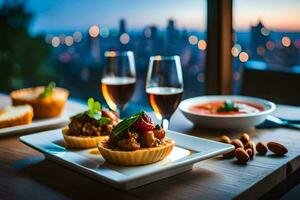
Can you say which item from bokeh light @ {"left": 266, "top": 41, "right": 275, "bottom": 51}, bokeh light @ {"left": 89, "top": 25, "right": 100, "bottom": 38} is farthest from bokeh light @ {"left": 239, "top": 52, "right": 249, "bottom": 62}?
bokeh light @ {"left": 89, "top": 25, "right": 100, "bottom": 38}

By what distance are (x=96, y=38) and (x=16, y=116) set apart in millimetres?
1669

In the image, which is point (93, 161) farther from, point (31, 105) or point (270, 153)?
point (31, 105)

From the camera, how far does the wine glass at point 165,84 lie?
1447mm

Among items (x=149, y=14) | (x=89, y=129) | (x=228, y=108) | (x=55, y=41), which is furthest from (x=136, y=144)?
(x=55, y=41)

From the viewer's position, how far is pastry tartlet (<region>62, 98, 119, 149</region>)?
131cm

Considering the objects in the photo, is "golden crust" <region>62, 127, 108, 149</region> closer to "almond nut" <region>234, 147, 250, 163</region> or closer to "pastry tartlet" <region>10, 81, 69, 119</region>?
"almond nut" <region>234, 147, 250, 163</region>

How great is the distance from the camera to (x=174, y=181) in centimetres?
110

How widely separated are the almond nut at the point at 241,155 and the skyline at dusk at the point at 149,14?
4.09ft

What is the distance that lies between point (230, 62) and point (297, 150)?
1104 mm

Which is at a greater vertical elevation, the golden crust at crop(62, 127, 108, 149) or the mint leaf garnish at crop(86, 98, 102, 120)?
the mint leaf garnish at crop(86, 98, 102, 120)

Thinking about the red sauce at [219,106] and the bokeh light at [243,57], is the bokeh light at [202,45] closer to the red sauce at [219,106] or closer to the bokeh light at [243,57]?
the bokeh light at [243,57]

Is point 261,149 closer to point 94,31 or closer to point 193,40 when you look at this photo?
point 193,40

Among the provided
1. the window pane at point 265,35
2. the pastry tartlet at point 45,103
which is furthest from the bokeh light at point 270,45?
the pastry tartlet at point 45,103

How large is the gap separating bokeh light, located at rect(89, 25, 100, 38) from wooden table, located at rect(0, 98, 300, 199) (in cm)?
193
